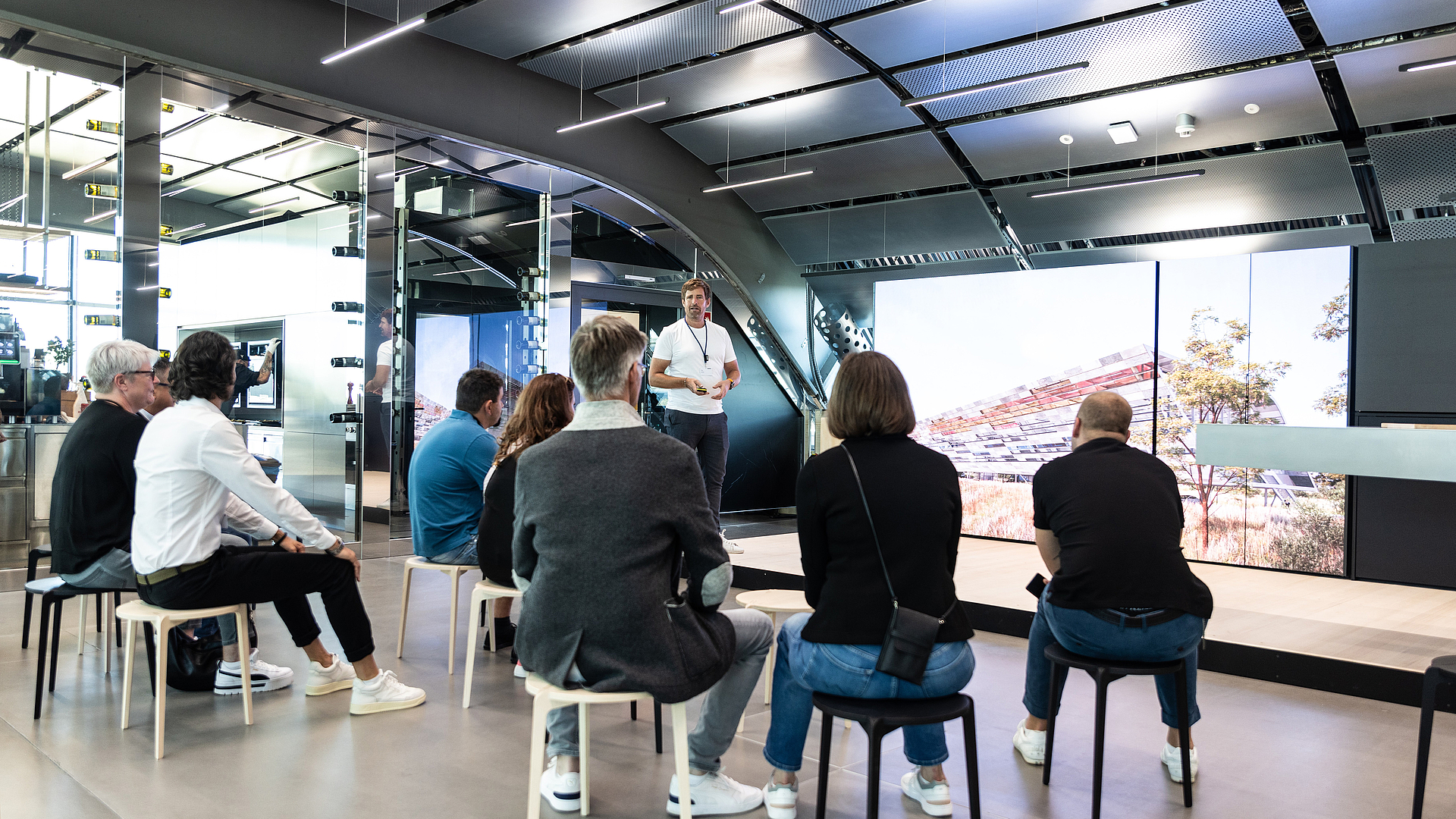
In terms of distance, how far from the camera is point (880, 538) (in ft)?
7.16

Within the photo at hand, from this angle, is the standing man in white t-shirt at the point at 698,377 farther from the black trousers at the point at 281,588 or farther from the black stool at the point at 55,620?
the black stool at the point at 55,620

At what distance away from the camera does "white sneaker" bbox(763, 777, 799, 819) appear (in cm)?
243

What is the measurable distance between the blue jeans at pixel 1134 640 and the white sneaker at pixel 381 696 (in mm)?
2099

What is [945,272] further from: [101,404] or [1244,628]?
[101,404]

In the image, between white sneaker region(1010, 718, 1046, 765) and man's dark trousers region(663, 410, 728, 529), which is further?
man's dark trousers region(663, 410, 728, 529)

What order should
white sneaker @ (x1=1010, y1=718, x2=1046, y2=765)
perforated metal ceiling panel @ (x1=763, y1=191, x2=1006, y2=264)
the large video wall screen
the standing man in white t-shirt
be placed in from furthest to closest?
perforated metal ceiling panel @ (x1=763, y1=191, x2=1006, y2=264), the large video wall screen, the standing man in white t-shirt, white sneaker @ (x1=1010, y1=718, x2=1046, y2=765)

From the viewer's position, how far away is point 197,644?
11.5ft

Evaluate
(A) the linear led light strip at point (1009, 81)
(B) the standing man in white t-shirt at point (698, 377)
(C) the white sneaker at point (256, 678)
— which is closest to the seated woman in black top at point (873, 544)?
(C) the white sneaker at point (256, 678)

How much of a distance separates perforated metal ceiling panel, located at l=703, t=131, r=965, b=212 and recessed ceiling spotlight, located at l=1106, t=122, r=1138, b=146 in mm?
1439

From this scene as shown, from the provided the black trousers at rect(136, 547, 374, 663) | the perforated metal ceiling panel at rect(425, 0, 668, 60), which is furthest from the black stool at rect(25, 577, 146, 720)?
the perforated metal ceiling panel at rect(425, 0, 668, 60)

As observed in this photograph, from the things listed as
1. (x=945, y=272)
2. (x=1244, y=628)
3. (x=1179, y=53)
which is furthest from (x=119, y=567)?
(x=945, y=272)

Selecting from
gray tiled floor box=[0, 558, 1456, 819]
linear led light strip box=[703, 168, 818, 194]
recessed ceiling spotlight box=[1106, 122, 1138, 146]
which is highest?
recessed ceiling spotlight box=[1106, 122, 1138, 146]

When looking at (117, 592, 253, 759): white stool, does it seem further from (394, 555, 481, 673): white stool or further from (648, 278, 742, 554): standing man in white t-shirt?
(648, 278, 742, 554): standing man in white t-shirt

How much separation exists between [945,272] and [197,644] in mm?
8189
